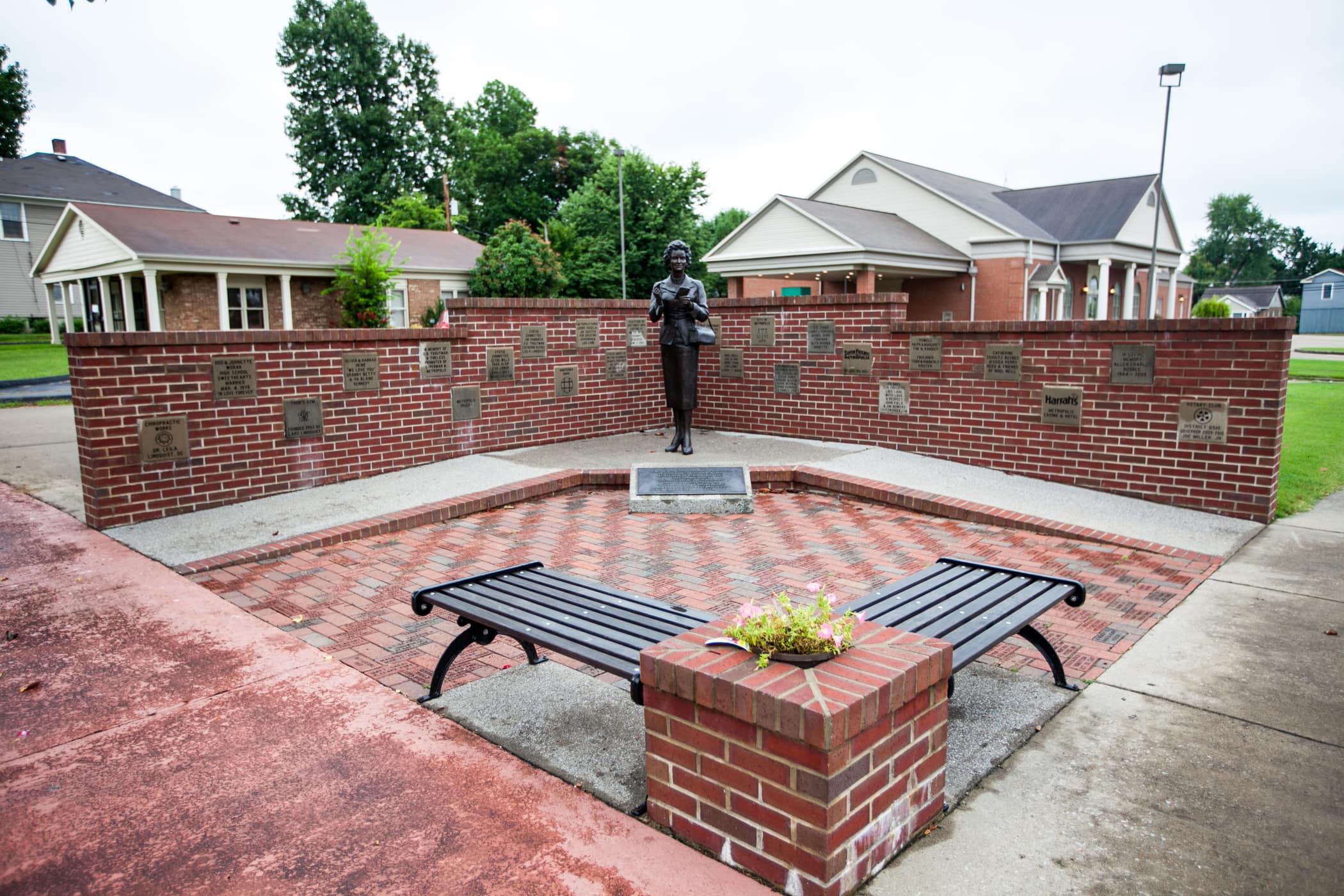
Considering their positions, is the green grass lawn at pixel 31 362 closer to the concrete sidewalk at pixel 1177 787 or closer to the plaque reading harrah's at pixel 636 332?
the plaque reading harrah's at pixel 636 332

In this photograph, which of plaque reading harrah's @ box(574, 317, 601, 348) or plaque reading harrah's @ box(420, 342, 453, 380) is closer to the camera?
plaque reading harrah's @ box(420, 342, 453, 380)

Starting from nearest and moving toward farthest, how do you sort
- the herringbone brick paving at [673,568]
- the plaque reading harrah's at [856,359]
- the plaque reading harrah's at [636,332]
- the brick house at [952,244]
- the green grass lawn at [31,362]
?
the herringbone brick paving at [673,568] < the plaque reading harrah's at [856,359] < the plaque reading harrah's at [636,332] < the green grass lawn at [31,362] < the brick house at [952,244]

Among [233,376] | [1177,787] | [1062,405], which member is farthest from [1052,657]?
[233,376]

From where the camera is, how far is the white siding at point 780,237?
96.9 ft

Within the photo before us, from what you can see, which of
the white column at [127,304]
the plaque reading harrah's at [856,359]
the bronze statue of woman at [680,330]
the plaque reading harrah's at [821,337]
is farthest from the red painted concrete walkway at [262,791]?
the white column at [127,304]

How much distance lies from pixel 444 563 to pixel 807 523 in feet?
9.46

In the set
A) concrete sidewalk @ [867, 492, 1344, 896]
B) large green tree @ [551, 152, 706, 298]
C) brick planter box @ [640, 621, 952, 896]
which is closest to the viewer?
brick planter box @ [640, 621, 952, 896]

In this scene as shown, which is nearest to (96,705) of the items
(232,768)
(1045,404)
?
(232,768)

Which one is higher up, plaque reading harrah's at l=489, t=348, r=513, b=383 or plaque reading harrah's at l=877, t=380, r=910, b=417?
plaque reading harrah's at l=489, t=348, r=513, b=383

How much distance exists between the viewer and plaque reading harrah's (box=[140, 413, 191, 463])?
23.2 ft

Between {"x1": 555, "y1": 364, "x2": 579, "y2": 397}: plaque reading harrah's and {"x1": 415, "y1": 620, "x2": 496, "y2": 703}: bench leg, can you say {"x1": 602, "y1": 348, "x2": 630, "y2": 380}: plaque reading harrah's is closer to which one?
{"x1": 555, "y1": 364, "x2": 579, "y2": 397}: plaque reading harrah's

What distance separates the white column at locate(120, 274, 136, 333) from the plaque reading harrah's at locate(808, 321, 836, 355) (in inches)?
916

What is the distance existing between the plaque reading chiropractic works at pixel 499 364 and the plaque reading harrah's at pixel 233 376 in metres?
2.53

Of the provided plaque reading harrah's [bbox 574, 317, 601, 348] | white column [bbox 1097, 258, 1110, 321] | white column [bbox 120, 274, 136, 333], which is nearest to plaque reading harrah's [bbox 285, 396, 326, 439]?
plaque reading harrah's [bbox 574, 317, 601, 348]
